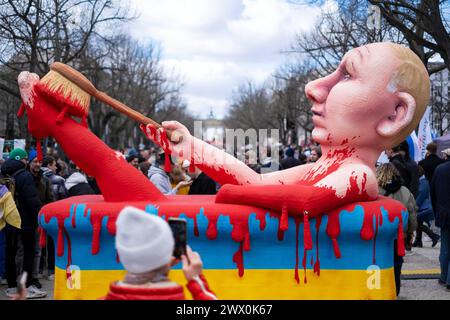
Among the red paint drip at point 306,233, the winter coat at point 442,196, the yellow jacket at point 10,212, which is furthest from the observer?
the winter coat at point 442,196

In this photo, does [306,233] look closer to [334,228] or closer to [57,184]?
[334,228]

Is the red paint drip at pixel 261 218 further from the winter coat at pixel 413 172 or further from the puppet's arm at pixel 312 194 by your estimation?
the winter coat at pixel 413 172

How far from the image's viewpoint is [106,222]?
3.77 m

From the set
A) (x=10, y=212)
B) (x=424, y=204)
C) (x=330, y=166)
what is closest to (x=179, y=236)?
(x=330, y=166)

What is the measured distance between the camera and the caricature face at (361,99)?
4.01 metres

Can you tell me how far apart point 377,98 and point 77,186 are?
4.23 m

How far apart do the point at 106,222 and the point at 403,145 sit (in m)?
5.66

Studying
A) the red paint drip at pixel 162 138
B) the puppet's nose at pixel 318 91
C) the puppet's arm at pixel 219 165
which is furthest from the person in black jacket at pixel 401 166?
the red paint drip at pixel 162 138

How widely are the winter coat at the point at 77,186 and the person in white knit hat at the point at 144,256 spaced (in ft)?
16.0

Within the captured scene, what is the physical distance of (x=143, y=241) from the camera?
215 centimetres

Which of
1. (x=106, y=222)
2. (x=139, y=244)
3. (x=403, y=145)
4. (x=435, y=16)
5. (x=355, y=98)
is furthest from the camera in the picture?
(x=435, y=16)
